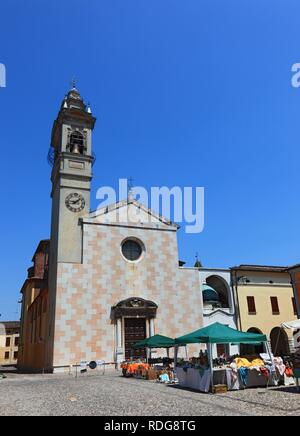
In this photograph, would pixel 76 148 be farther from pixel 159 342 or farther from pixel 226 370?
pixel 226 370

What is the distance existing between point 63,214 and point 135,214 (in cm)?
582

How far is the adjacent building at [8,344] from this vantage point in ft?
237

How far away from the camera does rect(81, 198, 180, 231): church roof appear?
2964 centimetres

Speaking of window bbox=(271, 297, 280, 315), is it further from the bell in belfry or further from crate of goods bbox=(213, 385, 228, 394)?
the bell in belfry

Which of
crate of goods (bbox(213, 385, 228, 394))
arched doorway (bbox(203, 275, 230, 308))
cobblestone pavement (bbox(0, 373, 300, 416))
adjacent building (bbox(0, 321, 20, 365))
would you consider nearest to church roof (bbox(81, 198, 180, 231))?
arched doorway (bbox(203, 275, 230, 308))

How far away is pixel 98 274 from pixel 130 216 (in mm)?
5594

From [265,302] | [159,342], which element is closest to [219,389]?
[159,342]


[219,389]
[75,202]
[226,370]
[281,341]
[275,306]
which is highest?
[75,202]

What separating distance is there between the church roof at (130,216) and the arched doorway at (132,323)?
20.6 ft

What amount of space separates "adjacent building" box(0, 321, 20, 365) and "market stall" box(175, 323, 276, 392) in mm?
66004

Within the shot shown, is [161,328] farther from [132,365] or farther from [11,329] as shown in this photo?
[11,329]

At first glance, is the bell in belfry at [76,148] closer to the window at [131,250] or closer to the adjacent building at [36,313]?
the window at [131,250]

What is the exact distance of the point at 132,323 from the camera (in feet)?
91.4
